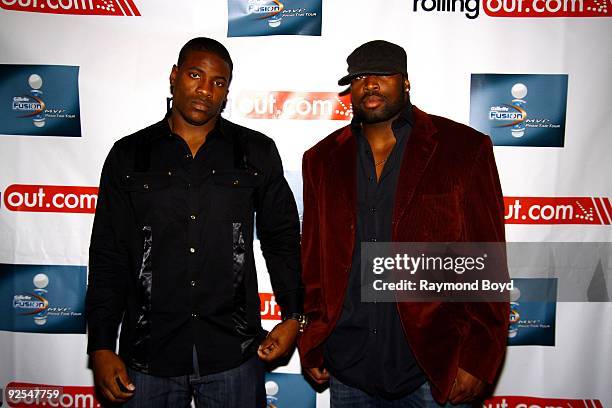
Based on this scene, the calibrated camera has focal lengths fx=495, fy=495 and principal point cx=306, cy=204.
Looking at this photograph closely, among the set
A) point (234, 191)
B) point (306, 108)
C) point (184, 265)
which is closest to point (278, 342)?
point (184, 265)

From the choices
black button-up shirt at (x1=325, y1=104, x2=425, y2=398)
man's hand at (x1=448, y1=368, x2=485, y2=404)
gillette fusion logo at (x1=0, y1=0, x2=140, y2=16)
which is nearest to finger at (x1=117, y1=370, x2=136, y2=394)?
black button-up shirt at (x1=325, y1=104, x2=425, y2=398)

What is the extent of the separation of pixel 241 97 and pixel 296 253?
0.96 metres

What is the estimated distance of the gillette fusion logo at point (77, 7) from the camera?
7.93 ft

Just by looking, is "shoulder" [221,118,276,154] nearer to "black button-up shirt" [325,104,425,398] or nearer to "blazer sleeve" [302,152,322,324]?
"blazer sleeve" [302,152,322,324]

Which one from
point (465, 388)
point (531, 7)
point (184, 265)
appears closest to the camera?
point (465, 388)

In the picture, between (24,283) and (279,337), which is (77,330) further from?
(279,337)

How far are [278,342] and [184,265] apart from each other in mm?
415

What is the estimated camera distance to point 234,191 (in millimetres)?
1726

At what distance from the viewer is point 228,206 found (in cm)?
171

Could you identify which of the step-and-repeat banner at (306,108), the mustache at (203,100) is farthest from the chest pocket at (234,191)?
the step-and-repeat banner at (306,108)

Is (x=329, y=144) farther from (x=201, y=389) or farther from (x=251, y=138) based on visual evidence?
(x=201, y=389)

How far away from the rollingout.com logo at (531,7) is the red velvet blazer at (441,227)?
99 cm

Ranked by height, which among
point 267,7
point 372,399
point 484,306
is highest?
point 267,7

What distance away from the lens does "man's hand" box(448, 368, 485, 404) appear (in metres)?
1.56
